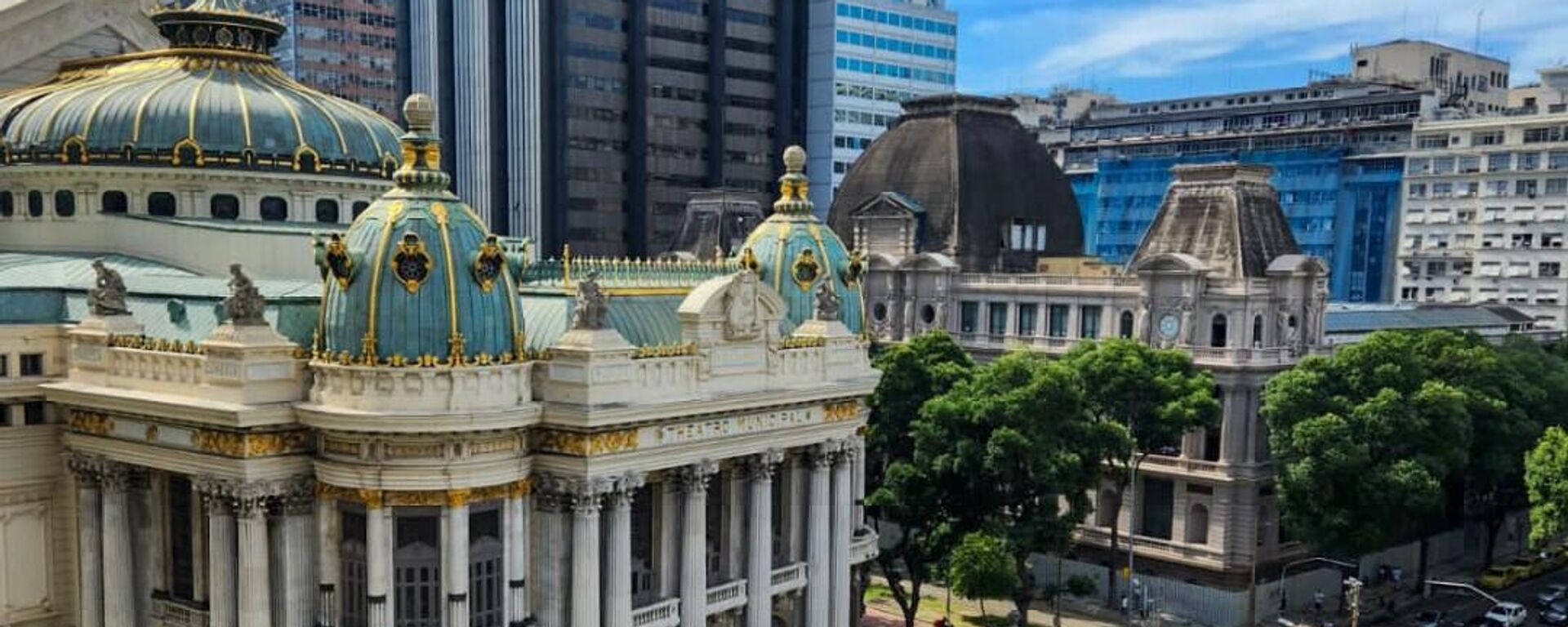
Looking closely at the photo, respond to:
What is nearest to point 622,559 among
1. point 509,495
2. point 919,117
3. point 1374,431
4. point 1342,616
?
point 509,495

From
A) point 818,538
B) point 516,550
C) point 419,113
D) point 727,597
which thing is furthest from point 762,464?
point 419,113

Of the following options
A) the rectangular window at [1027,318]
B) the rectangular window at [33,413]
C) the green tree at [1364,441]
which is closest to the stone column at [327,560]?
the rectangular window at [33,413]

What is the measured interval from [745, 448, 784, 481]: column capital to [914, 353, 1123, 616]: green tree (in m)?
18.0

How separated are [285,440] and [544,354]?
825 cm

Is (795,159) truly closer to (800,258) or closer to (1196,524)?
(800,258)

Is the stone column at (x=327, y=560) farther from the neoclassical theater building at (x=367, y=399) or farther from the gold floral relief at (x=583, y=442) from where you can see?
the gold floral relief at (x=583, y=442)

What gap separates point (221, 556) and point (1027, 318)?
6204 cm

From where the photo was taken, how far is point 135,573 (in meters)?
44.9

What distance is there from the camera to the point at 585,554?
42500mm

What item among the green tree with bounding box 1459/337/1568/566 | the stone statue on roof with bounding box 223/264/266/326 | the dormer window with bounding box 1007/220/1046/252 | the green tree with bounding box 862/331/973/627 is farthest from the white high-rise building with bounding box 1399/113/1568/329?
the stone statue on roof with bounding box 223/264/266/326

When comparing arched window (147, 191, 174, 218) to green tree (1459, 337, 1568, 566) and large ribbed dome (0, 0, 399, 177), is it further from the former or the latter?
green tree (1459, 337, 1568, 566)

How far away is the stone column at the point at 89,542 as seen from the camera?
44.8m

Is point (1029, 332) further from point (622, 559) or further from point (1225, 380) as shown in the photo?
point (622, 559)

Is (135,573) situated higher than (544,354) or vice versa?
(544,354)
